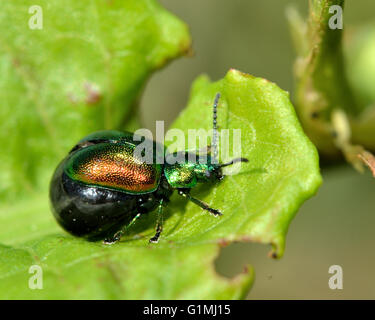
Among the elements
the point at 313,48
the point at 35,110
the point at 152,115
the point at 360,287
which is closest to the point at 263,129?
the point at 313,48

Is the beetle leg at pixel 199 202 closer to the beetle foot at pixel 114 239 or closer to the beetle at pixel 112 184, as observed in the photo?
the beetle at pixel 112 184

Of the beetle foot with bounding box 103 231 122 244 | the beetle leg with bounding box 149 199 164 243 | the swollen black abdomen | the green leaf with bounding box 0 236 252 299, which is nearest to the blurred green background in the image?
the beetle leg with bounding box 149 199 164 243

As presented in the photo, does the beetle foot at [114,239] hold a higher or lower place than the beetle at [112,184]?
lower

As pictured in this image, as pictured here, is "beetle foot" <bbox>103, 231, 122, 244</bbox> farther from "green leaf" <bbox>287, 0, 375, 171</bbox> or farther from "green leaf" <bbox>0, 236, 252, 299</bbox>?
"green leaf" <bbox>287, 0, 375, 171</bbox>

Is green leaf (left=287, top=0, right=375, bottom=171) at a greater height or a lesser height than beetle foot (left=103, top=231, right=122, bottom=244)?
greater

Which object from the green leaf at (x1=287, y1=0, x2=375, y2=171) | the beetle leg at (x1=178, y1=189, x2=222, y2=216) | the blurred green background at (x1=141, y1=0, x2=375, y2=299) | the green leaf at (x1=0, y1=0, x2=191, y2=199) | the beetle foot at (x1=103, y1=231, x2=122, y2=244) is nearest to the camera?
the beetle leg at (x1=178, y1=189, x2=222, y2=216)

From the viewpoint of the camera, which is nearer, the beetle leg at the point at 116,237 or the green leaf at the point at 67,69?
the beetle leg at the point at 116,237

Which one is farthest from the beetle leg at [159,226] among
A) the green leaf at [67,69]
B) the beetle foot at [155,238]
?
the green leaf at [67,69]
